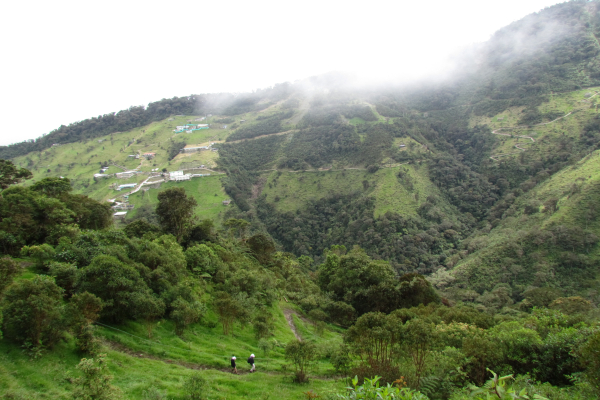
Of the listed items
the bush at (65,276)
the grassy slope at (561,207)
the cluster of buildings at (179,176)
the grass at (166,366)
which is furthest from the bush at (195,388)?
the cluster of buildings at (179,176)

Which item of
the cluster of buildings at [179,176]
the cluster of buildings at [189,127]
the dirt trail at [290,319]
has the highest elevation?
the cluster of buildings at [189,127]

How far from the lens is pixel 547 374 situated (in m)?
11.8

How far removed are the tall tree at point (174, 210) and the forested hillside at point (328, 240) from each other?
0.22 metres

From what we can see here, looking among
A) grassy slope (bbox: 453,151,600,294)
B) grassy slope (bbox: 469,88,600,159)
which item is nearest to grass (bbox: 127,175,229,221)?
grassy slope (bbox: 453,151,600,294)

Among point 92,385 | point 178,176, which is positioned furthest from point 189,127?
point 92,385

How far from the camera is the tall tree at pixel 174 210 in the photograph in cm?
2997

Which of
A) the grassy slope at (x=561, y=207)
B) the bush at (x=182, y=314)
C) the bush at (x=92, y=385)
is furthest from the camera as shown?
the grassy slope at (x=561, y=207)

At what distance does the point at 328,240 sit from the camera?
6725 cm

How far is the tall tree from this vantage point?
2997 centimetres

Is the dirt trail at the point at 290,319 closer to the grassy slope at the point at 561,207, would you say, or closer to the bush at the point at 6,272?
the bush at the point at 6,272

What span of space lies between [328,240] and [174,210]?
140ft

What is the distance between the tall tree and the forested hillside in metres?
0.22

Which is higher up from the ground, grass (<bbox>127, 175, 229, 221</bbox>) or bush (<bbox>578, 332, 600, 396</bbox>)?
bush (<bbox>578, 332, 600, 396</bbox>)

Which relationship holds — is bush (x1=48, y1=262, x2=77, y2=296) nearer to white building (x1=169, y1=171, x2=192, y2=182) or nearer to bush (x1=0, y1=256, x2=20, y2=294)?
bush (x1=0, y1=256, x2=20, y2=294)
